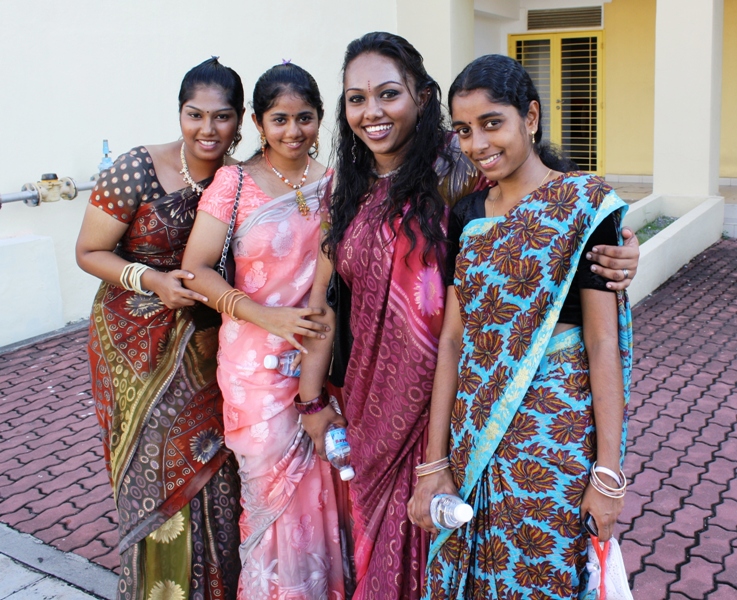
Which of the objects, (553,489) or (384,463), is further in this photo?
(384,463)

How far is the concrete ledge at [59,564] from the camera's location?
318 cm

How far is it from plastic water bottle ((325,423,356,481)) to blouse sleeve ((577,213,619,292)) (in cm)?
94

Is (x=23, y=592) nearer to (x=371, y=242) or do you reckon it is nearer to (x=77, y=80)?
(x=371, y=242)

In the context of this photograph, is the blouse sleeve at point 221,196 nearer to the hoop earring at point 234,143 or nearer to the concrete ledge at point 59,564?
the hoop earring at point 234,143

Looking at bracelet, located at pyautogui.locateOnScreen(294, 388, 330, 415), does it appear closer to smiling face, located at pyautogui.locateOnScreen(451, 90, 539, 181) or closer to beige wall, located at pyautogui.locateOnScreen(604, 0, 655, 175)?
smiling face, located at pyautogui.locateOnScreen(451, 90, 539, 181)

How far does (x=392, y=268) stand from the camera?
2154 mm

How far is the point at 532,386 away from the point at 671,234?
6559 millimetres

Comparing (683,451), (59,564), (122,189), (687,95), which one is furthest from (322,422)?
(687,95)

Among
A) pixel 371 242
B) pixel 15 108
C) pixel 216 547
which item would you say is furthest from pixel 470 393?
pixel 15 108

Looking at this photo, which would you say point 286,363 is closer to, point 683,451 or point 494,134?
point 494,134

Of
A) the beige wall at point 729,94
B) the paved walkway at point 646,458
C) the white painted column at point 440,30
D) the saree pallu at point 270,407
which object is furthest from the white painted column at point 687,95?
the saree pallu at point 270,407

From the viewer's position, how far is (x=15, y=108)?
6.13 meters

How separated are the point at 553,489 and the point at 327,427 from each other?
852 millimetres

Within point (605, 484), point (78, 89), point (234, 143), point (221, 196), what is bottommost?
point (605, 484)
